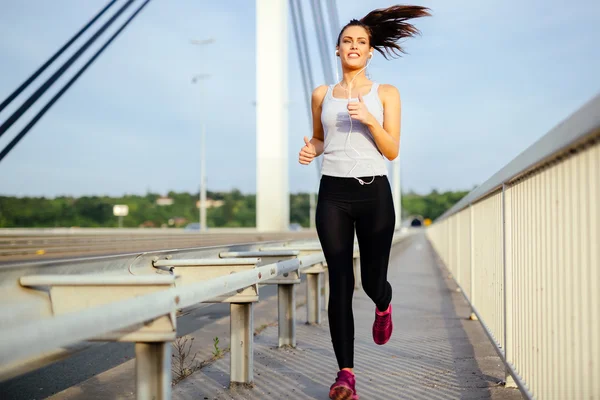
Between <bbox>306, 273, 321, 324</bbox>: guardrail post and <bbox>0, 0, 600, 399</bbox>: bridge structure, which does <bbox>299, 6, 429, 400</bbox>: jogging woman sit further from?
<bbox>306, 273, 321, 324</bbox>: guardrail post

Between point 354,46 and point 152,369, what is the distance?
2041mm

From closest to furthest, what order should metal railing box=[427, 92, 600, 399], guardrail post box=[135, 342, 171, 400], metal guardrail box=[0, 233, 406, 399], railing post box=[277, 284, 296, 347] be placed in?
1. metal guardrail box=[0, 233, 406, 399]
2. metal railing box=[427, 92, 600, 399]
3. guardrail post box=[135, 342, 171, 400]
4. railing post box=[277, 284, 296, 347]

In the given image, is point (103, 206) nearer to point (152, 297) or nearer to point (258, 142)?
point (258, 142)

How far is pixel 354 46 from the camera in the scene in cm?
365

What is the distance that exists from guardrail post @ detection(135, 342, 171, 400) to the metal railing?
4.09 ft

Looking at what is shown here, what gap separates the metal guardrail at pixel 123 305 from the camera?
1.59 metres

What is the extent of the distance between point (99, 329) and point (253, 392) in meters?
2.04

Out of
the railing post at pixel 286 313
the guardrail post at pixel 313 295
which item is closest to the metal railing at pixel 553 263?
the railing post at pixel 286 313

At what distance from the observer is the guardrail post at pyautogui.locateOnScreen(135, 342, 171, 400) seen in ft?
7.34

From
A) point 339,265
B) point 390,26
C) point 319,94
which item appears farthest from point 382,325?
point 390,26

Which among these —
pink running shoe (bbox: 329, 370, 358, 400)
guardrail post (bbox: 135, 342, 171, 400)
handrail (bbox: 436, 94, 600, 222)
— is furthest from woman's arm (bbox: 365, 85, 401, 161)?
guardrail post (bbox: 135, 342, 171, 400)

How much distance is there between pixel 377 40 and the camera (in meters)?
3.85

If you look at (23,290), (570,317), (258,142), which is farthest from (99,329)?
(258,142)

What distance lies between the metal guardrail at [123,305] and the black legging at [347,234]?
1.32 feet
